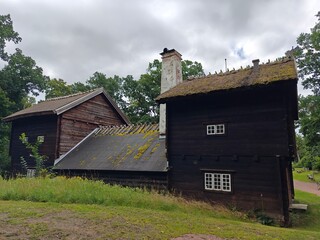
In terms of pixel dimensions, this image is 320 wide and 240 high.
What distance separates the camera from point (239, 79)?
13.7m

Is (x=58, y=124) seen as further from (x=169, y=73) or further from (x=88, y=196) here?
(x=88, y=196)

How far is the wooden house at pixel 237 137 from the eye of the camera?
11844 mm

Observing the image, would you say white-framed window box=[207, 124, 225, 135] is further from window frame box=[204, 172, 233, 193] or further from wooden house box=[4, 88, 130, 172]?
wooden house box=[4, 88, 130, 172]

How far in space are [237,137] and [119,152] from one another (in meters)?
8.60

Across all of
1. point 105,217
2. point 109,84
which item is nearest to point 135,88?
point 109,84

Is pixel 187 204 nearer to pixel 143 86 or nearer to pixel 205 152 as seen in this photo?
pixel 205 152

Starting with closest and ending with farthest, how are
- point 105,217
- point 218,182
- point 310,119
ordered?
1. point 105,217
2. point 218,182
3. point 310,119

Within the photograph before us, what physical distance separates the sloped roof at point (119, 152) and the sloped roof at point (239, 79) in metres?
3.78

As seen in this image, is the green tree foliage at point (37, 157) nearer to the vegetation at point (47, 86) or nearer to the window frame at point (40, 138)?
the window frame at point (40, 138)

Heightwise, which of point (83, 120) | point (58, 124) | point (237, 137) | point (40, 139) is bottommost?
point (237, 137)

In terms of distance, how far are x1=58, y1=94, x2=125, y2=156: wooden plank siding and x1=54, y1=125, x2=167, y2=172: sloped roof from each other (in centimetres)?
61

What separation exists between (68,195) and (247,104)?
9.34 metres

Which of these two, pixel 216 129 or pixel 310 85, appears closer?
pixel 216 129

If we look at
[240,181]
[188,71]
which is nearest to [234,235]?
[240,181]
